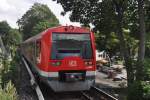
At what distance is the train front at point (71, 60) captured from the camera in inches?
547

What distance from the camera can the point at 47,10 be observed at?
91000 mm

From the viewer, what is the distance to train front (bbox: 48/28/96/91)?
13.9 meters

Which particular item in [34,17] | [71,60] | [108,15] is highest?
[34,17]

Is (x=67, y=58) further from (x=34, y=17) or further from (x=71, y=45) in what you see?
(x=34, y=17)

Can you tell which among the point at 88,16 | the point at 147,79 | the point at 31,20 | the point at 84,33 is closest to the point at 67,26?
the point at 84,33

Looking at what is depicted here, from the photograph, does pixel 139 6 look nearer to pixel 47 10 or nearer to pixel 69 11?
pixel 69 11

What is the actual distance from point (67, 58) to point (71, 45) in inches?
25.8

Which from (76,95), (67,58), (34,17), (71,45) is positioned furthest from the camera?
(34,17)

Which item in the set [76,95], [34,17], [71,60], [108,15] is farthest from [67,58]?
[34,17]

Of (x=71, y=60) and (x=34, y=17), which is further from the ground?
(x=34, y=17)

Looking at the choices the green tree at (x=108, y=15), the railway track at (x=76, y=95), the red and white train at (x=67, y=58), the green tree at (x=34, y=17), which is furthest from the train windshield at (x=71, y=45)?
the green tree at (x=34, y=17)

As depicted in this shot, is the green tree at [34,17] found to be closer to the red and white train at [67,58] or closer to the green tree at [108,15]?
the green tree at [108,15]

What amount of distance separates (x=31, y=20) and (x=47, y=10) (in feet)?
17.0

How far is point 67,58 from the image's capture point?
14.0 meters
